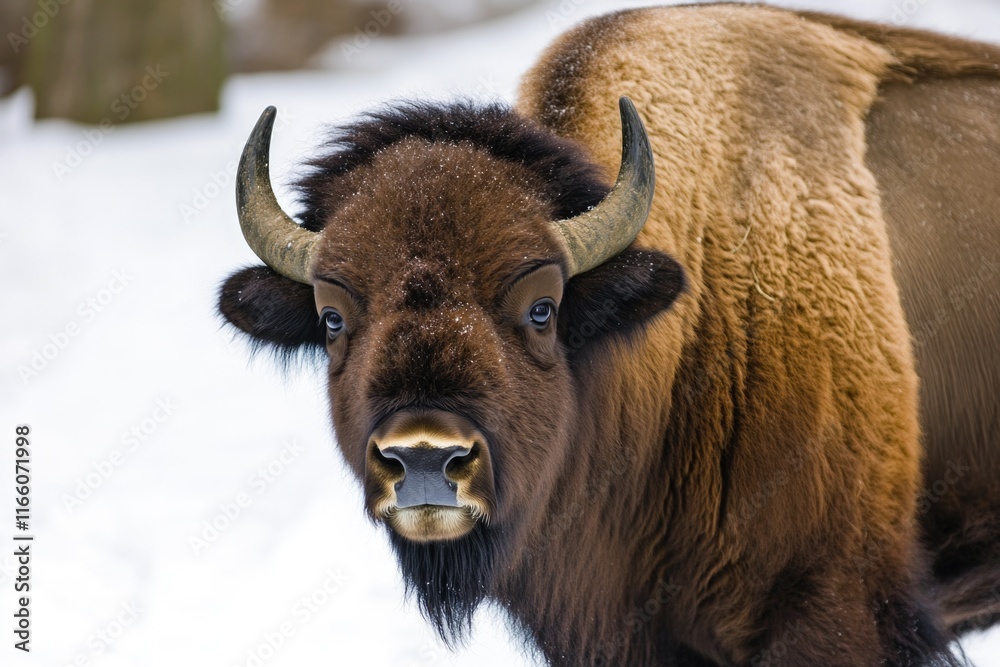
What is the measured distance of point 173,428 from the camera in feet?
28.7

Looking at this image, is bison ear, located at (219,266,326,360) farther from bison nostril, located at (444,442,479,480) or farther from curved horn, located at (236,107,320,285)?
bison nostril, located at (444,442,479,480)

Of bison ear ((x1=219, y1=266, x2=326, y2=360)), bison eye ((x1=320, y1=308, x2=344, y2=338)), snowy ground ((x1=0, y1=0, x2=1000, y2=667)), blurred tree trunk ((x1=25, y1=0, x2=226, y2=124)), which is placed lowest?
snowy ground ((x1=0, y1=0, x2=1000, y2=667))

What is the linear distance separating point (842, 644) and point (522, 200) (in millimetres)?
2056

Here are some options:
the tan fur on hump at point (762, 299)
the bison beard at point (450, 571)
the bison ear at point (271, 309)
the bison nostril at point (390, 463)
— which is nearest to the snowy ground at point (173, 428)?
the bison ear at point (271, 309)

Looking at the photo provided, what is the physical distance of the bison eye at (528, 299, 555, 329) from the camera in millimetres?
3908

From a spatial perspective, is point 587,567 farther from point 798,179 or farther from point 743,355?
→ point 798,179

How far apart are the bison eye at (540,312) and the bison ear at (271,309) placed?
0.89m

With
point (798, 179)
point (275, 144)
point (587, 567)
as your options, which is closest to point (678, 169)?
point (798, 179)

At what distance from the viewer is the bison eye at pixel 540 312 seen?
12.8 feet

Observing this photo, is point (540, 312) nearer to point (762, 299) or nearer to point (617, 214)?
point (617, 214)

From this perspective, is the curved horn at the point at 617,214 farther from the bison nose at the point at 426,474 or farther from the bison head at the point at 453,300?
the bison nose at the point at 426,474

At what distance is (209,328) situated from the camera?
1007 cm

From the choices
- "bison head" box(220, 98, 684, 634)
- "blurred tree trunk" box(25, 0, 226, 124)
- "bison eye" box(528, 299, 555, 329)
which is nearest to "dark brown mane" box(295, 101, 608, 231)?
"bison head" box(220, 98, 684, 634)

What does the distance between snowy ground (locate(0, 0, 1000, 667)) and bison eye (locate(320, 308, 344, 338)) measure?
73cm
